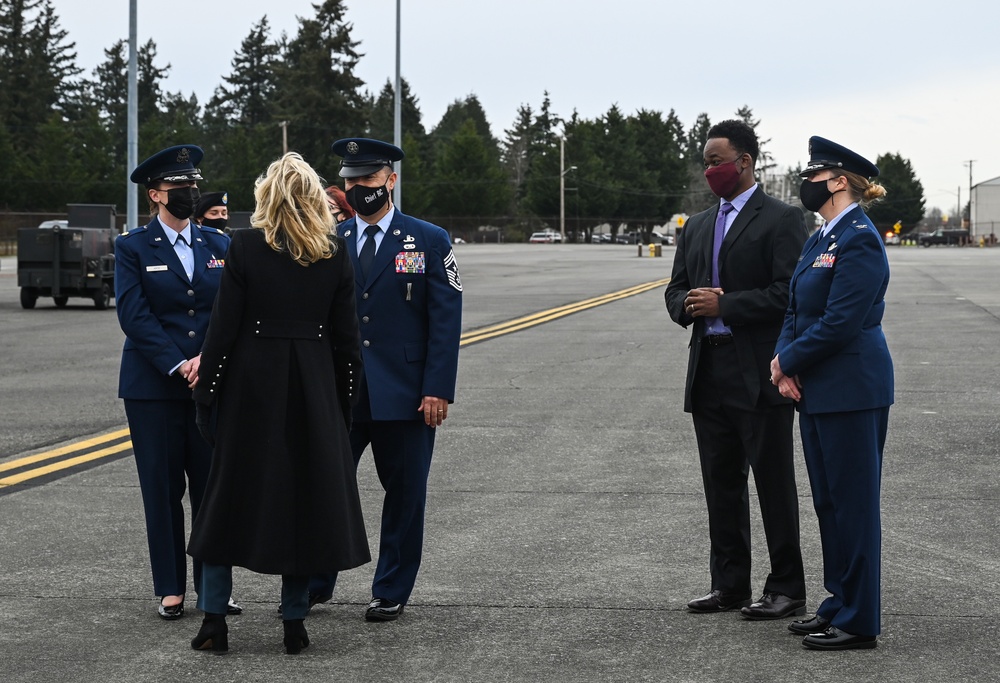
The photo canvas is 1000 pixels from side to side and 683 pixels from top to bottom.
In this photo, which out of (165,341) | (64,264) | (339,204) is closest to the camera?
(165,341)

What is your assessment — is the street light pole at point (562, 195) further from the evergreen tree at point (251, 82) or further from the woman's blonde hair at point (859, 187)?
the woman's blonde hair at point (859, 187)

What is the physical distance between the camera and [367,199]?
5582 millimetres

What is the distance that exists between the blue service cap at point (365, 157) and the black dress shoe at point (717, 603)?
7.27ft

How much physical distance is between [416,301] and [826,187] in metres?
1.71

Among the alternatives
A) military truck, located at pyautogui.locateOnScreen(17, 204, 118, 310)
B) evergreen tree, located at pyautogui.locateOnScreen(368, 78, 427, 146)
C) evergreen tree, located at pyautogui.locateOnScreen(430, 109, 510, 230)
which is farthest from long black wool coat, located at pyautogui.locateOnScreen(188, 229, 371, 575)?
evergreen tree, located at pyautogui.locateOnScreen(368, 78, 427, 146)

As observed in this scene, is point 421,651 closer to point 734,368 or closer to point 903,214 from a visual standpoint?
point 734,368

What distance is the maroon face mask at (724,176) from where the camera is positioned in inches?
222

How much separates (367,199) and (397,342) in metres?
0.60

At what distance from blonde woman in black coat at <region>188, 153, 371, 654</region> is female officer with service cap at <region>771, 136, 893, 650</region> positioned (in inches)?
70.1

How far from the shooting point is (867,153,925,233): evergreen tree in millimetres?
150500

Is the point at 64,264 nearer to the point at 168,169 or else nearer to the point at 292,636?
the point at 168,169

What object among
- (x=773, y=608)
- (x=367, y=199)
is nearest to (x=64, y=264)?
(x=367, y=199)

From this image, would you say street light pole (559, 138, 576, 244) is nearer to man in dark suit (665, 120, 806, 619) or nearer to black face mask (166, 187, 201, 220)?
man in dark suit (665, 120, 806, 619)

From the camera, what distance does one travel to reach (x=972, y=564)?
255 inches
